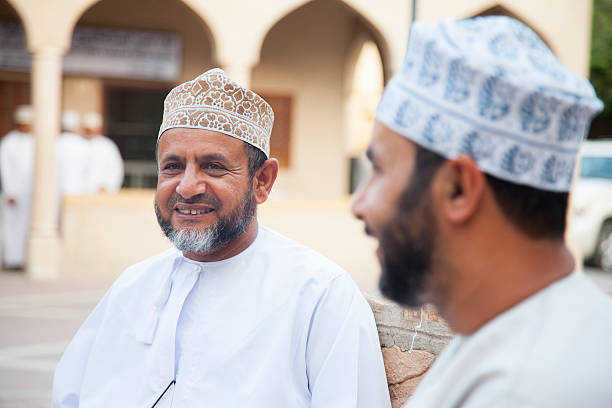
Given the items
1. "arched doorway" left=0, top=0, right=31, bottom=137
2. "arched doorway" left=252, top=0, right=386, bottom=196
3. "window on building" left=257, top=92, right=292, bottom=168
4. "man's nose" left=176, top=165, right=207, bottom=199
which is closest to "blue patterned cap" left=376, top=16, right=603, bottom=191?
"man's nose" left=176, top=165, right=207, bottom=199

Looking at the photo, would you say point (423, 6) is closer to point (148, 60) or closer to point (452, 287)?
point (148, 60)

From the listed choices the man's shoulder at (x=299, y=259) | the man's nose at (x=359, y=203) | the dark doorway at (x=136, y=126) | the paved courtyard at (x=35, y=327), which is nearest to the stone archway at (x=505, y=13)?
the paved courtyard at (x=35, y=327)

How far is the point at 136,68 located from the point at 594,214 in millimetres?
7480

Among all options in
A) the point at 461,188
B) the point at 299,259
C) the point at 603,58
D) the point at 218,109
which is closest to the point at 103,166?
the point at 218,109

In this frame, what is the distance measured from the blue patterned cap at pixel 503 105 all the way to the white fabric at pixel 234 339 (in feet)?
4.11

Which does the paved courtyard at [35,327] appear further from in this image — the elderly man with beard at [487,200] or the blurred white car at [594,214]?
the elderly man with beard at [487,200]

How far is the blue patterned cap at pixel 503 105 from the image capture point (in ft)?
3.62

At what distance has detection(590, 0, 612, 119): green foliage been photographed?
924 inches

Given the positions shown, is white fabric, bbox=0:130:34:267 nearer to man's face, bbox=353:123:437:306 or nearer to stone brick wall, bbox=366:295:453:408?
stone brick wall, bbox=366:295:453:408

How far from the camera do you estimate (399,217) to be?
117 centimetres

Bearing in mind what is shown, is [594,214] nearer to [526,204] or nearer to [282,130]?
[282,130]

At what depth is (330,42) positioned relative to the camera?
45.5 ft

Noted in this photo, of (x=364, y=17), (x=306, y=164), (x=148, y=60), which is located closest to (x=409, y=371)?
(x=364, y=17)

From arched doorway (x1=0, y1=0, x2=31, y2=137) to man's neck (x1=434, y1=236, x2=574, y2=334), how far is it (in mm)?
11671
